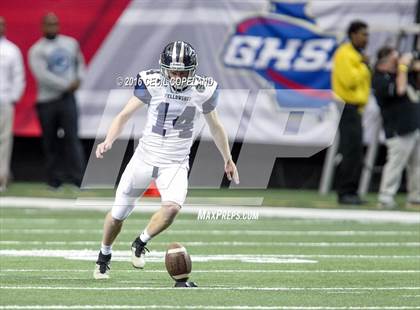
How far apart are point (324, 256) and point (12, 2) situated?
9095mm

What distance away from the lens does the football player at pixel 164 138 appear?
365 inches

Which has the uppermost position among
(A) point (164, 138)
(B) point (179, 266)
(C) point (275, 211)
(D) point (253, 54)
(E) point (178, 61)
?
(E) point (178, 61)

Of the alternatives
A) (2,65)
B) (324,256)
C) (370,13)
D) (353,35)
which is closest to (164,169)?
(324,256)

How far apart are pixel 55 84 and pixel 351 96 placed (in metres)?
3.88

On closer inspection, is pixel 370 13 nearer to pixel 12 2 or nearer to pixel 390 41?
pixel 390 41

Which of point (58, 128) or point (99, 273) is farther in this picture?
point (58, 128)

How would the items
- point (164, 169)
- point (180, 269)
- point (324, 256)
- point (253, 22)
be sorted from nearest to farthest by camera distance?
point (180, 269), point (164, 169), point (324, 256), point (253, 22)

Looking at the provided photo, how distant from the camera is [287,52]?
1875 centimetres

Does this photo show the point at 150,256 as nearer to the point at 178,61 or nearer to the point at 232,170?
the point at 232,170

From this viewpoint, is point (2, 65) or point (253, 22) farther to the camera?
point (253, 22)

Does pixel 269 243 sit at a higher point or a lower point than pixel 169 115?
lower

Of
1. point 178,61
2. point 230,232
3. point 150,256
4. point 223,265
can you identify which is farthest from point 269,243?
point 178,61

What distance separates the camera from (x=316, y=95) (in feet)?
60.5

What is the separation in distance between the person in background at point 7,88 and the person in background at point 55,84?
9.1 inches
